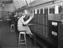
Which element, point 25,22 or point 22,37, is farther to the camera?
point 22,37

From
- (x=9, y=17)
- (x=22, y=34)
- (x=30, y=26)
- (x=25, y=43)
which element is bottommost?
(x=25, y=43)

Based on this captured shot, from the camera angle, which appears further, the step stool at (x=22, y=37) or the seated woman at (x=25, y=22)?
the step stool at (x=22, y=37)

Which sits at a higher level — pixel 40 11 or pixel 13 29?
pixel 40 11

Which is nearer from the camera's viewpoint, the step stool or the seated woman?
the seated woman

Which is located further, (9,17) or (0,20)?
(9,17)

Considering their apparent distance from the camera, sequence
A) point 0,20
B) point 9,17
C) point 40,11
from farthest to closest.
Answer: point 9,17 < point 0,20 < point 40,11

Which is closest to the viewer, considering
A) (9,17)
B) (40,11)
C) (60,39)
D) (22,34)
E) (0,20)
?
(60,39)

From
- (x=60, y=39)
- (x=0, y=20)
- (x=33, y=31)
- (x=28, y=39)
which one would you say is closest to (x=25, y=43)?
(x=28, y=39)

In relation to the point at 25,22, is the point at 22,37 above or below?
below

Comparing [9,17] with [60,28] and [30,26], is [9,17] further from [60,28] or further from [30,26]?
[60,28]

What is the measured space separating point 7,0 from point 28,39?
5.34 ft

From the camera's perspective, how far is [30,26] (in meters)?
2.34

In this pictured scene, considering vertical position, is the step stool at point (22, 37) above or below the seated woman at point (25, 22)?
below

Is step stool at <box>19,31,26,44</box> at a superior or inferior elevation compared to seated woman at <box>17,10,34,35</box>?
inferior
